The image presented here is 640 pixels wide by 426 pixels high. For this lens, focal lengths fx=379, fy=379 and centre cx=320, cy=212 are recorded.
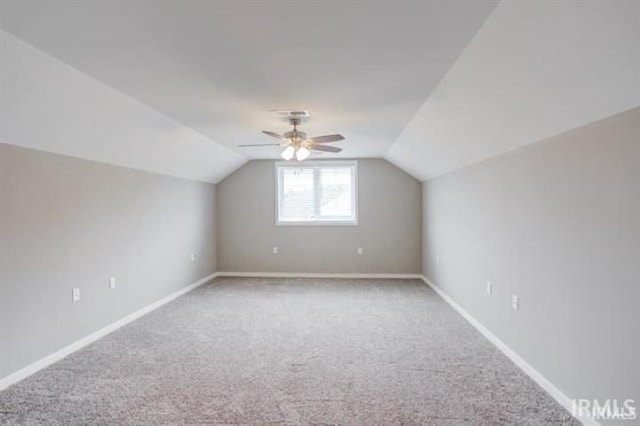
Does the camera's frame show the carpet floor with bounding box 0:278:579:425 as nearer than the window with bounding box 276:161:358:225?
Yes

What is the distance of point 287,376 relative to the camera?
290cm

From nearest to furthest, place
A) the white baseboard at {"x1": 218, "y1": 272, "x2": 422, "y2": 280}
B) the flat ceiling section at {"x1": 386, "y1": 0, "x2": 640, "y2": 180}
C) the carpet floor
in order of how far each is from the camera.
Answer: the flat ceiling section at {"x1": 386, "y1": 0, "x2": 640, "y2": 180}
the carpet floor
the white baseboard at {"x1": 218, "y1": 272, "x2": 422, "y2": 280}

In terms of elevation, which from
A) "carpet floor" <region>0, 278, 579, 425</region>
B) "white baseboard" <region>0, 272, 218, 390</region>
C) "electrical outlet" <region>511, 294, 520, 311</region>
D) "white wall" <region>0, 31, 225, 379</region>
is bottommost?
"carpet floor" <region>0, 278, 579, 425</region>

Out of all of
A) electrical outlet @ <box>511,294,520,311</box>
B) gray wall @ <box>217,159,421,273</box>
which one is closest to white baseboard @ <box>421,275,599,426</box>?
electrical outlet @ <box>511,294,520,311</box>

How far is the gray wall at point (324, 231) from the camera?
269 inches

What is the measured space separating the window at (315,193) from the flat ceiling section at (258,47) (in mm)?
3418

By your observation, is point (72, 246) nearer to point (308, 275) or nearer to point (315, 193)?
point (308, 275)

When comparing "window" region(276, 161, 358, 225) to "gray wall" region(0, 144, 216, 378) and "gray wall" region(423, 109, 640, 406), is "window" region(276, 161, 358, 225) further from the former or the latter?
"gray wall" region(423, 109, 640, 406)

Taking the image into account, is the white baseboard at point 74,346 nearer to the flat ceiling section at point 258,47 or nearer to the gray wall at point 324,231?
the gray wall at point 324,231

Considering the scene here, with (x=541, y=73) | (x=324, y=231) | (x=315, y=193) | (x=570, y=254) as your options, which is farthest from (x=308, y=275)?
(x=541, y=73)

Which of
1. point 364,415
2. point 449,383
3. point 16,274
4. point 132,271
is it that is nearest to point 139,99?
point 16,274

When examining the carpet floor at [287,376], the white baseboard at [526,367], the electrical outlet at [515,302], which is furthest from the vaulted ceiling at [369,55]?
the carpet floor at [287,376]

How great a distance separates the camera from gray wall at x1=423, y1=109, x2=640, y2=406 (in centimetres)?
192

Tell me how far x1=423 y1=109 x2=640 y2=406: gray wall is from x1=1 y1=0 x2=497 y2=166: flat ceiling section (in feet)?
3.22
